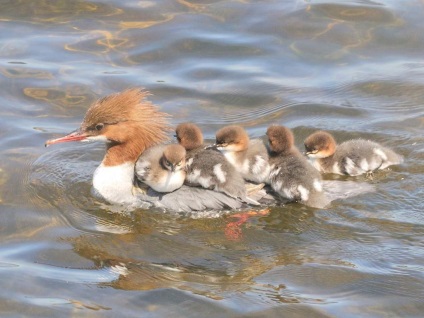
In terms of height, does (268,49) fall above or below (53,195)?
above

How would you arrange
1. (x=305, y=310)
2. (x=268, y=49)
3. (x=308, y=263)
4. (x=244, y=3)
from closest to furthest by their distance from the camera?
(x=305, y=310), (x=308, y=263), (x=268, y=49), (x=244, y=3)

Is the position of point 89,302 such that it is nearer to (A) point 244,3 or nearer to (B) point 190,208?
(B) point 190,208

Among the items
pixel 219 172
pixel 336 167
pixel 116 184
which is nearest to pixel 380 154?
pixel 336 167

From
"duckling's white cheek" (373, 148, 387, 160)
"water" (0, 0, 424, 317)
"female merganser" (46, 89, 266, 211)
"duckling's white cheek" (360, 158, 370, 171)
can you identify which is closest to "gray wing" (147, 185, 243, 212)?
"female merganser" (46, 89, 266, 211)

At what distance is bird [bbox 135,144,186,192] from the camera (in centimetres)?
740

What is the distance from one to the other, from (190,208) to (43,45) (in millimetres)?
4704

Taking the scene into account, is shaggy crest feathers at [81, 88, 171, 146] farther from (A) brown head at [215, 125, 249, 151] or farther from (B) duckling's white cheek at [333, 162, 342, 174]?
(B) duckling's white cheek at [333, 162, 342, 174]

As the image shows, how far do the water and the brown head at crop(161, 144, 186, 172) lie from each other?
491 mm

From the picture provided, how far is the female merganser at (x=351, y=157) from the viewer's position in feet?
26.7

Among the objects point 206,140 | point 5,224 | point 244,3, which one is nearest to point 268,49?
point 244,3

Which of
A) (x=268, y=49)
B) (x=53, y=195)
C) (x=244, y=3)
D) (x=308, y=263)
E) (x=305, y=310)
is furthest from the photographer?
(x=244, y=3)

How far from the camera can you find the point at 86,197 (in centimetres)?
797

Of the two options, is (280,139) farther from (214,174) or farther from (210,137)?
(210,137)

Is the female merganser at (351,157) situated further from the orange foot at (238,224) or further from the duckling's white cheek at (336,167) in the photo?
the orange foot at (238,224)
